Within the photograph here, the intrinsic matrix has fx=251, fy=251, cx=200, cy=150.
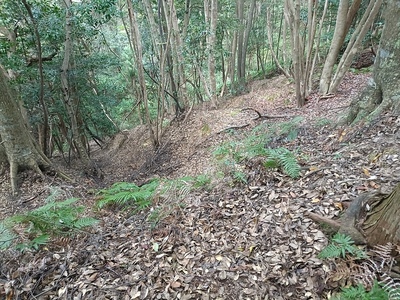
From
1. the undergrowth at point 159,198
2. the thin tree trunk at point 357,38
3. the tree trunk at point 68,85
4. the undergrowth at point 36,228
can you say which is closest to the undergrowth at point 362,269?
the undergrowth at point 159,198

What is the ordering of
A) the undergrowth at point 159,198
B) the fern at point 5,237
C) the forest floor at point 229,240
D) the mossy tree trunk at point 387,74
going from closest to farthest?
the forest floor at point 229,240, the fern at point 5,237, the undergrowth at point 159,198, the mossy tree trunk at point 387,74

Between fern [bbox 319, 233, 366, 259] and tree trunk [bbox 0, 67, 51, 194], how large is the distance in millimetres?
5858

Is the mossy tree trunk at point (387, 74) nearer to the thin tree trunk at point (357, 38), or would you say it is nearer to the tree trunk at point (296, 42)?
the thin tree trunk at point (357, 38)

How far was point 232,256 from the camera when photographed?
8.21 ft

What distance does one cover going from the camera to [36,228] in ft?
9.46

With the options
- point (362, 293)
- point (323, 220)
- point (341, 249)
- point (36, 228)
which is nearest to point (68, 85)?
point (36, 228)

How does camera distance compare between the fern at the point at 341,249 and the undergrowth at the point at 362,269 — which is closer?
the undergrowth at the point at 362,269

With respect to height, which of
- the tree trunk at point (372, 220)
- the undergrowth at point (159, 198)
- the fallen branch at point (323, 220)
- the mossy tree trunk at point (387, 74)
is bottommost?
the undergrowth at point (159, 198)

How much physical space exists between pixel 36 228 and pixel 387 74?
511 centimetres

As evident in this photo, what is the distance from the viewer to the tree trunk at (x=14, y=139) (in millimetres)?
5258

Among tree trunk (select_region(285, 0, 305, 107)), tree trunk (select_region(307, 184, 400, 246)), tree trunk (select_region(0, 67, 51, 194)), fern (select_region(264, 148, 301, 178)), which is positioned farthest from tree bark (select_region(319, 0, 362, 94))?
tree trunk (select_region(0, 67, 51, 194))

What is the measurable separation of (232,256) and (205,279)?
36 centimetres

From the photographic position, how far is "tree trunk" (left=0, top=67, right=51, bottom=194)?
526cm

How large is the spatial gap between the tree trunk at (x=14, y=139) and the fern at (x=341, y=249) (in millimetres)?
5858
